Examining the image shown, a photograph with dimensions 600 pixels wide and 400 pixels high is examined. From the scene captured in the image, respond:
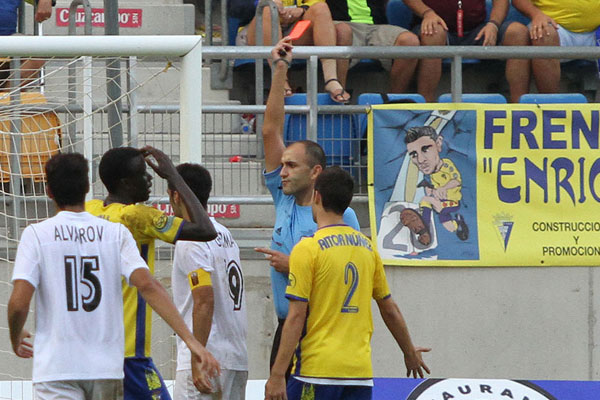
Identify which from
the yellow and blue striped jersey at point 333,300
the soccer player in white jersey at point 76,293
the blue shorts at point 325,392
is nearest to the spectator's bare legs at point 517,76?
the yellow and blue striped jersey at point 333,300

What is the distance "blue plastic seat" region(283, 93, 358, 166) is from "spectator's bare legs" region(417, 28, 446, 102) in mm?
1063

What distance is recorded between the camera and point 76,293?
4.77 metres

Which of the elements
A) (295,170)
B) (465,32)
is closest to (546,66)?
(465,32)

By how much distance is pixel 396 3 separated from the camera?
33.4 ft

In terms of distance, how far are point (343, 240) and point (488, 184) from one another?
3261mm

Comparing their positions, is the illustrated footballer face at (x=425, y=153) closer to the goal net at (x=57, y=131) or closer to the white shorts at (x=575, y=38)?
the goal net at (x=57, y=131)

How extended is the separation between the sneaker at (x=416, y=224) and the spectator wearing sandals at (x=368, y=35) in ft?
4.68

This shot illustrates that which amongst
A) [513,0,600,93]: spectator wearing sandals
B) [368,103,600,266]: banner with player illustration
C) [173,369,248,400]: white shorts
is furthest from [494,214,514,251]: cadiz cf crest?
[173,369,248,400]: white shorts

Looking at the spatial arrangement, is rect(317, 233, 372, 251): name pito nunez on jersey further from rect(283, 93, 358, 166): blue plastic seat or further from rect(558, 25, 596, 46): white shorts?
rect(558, 25, 596, 46): white shorts

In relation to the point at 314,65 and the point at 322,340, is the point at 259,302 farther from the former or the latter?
the point at 322,340

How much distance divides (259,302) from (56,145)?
6.49 feet

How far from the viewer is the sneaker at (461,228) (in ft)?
27.8

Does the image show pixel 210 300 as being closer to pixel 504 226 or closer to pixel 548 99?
pixel 504 226

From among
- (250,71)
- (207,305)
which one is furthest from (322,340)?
(250,71)
